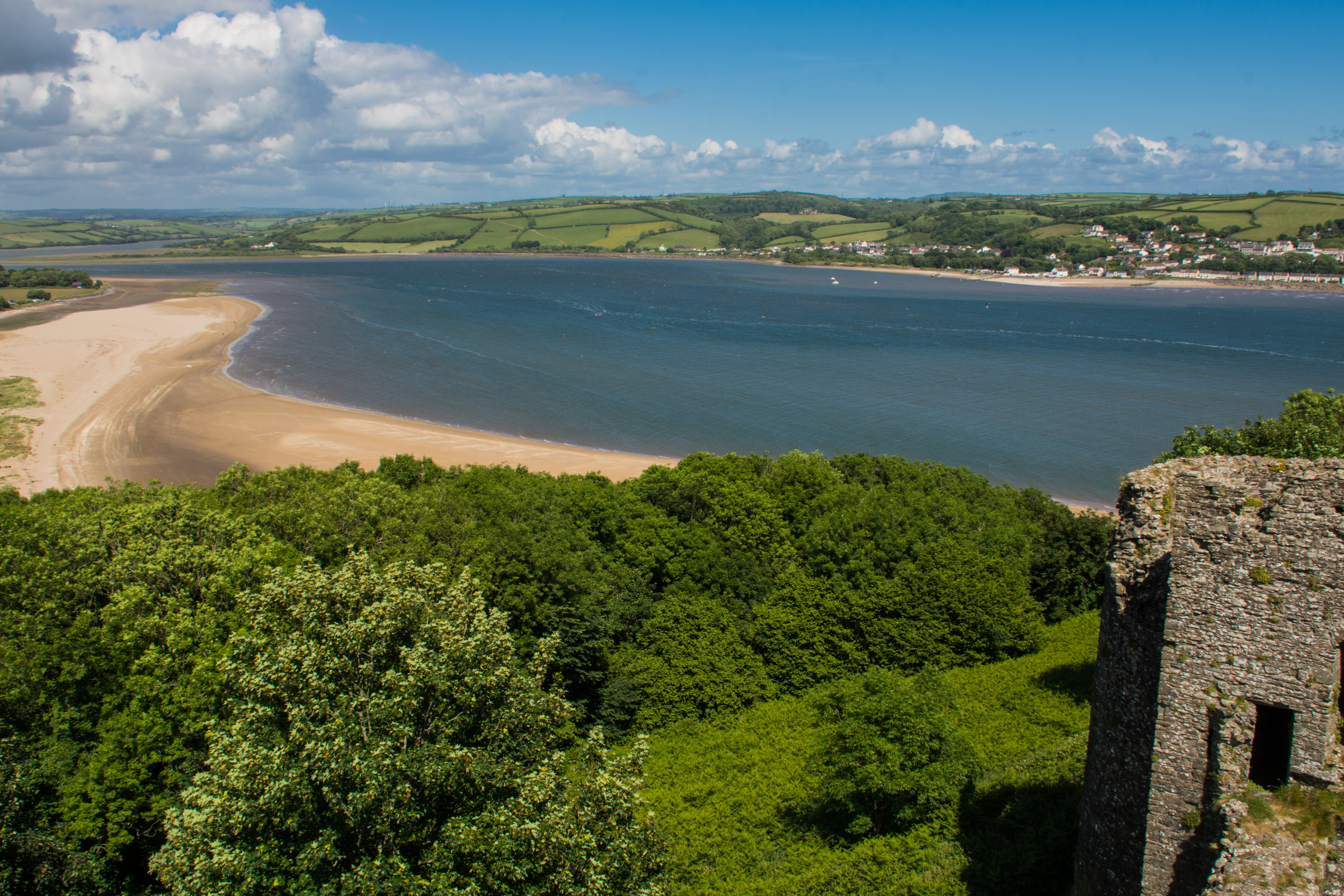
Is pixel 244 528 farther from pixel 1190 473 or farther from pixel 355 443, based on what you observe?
pixel 355 443

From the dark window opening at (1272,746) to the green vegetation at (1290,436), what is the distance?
12.4m

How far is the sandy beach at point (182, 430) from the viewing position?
50594 mm

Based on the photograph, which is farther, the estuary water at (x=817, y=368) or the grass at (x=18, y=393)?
the estuary water at (x=817, y=368)

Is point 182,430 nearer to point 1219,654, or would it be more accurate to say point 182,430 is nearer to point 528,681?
point 528,681

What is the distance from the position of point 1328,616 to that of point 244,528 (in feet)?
80.5

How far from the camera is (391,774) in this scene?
1120 centimetres

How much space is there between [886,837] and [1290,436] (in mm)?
17119

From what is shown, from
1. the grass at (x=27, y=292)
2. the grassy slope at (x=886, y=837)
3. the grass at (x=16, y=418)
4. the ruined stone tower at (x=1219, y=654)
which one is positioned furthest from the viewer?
the grass at (x=27, y=292)

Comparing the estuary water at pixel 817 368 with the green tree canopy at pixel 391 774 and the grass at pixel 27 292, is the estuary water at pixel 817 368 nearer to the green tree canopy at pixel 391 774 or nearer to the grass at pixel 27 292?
the grass at pixel 27 292

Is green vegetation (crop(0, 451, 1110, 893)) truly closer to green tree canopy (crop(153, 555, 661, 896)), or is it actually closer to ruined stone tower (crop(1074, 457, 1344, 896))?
green tree canopy (crop(153, 555, 661, 896))

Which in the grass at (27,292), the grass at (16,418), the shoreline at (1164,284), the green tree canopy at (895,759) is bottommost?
the green tree canopy at (895,759)

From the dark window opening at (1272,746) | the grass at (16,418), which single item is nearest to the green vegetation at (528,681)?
the dark window opening at (1272,746)

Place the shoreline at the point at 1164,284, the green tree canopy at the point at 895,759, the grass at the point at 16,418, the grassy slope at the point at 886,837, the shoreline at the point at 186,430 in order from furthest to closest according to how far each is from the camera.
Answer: the shoreline at the point at 1164,284 < the grass at the point at 16,418 < the shoreline at the point at 186,430 < the green tree canopy at the point at 895,759 < the grassy slope at the point at 886,837

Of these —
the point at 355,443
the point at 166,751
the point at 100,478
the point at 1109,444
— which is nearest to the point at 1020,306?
the point at 1109,444
